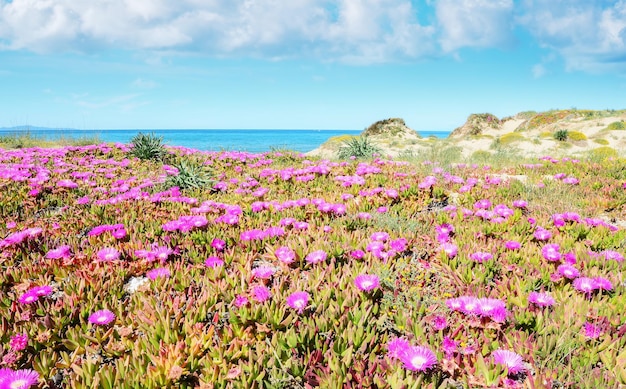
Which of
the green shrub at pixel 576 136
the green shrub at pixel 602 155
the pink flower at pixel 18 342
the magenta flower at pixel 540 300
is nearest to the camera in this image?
the pink flower at pixel 18 342

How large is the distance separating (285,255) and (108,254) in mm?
1507

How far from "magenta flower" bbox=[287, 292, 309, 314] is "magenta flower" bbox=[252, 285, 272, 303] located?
5.9 inches

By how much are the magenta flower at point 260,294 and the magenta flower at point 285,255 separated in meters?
0.55

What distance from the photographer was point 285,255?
3104 mm

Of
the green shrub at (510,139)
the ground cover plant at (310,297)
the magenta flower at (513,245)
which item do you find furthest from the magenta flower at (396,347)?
the green shrub at (510,139)

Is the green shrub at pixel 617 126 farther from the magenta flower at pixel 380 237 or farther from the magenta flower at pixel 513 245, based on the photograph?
the magenta flower at pixel 380 237

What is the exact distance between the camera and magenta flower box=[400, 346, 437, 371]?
72.7 inches

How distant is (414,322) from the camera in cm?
238

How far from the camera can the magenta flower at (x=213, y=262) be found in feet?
9.93

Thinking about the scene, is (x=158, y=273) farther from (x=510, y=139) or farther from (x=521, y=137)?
(x=521, y=137)

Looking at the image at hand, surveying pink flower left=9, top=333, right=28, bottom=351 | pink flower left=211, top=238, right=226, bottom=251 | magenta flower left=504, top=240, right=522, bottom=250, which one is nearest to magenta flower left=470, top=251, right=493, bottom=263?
magenta flower left=504, top=240, right=522, bottom=250

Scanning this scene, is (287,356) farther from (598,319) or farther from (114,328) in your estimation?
(598,319)

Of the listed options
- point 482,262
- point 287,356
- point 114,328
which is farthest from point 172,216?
point 482,262

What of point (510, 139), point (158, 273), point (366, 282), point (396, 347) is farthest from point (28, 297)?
point (510, 139)
